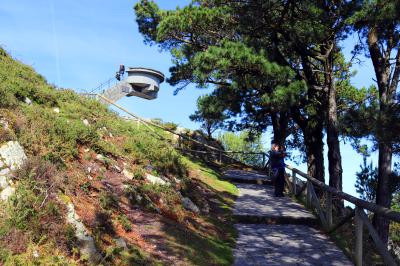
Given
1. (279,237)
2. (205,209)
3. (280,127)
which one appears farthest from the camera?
(280,127)

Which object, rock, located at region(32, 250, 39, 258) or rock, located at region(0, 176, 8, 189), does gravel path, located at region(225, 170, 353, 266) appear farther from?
rock, located at region(0, 176, 8, 189)

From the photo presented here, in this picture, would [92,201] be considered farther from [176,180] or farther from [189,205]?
[176,180]

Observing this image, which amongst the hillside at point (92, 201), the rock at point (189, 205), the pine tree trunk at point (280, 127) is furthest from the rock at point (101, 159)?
the pine tree trunk at point (280, 127)

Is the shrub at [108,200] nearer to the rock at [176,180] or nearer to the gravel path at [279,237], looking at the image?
the gravel path at [279,237]

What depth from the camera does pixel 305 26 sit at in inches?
531

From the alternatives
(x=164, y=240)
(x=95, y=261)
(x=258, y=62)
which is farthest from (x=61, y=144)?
(x=258, y=62)

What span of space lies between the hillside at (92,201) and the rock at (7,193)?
0.06 feet

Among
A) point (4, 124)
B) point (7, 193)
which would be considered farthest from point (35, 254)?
point (4, 124)

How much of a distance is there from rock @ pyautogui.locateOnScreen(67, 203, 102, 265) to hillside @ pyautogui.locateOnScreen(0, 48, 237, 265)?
0.01 metres

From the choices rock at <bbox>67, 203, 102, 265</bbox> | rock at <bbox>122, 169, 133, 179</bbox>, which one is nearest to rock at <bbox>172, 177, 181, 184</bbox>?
rock at <bbox>122, 169, 133, 179</bbox>

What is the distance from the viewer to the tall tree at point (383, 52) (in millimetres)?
10430

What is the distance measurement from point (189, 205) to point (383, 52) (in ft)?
26.5

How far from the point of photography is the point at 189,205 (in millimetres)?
9570

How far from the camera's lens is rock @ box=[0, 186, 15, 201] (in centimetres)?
537
